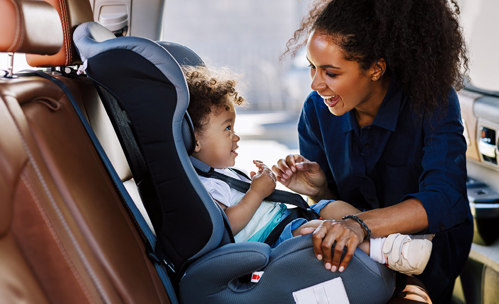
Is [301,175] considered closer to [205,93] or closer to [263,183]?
[263,183]

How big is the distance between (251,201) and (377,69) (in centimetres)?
57

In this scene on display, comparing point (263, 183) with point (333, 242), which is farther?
point (263, 183)

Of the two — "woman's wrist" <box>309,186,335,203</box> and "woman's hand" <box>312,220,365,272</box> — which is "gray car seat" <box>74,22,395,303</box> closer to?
"woman's hand" <box>312,220,365,272</box>

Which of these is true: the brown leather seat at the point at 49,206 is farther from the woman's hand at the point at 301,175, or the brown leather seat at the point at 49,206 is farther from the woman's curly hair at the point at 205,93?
the woman's hand at the point at 301,175

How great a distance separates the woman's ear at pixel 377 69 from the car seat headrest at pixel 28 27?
94 cm

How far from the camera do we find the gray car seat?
1302mm

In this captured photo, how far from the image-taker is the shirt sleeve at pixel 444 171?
5.23ft

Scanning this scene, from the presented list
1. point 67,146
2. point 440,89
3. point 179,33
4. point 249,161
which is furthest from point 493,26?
point 179,33

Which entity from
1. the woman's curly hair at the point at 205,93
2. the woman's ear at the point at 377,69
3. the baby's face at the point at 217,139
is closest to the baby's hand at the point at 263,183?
the baby's face at the point at 217,139

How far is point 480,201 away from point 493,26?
2.19ft

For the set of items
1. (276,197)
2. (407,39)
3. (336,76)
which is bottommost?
(276,197)

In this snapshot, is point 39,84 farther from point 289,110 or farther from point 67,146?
point 289,110

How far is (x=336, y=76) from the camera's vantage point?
5.64ft

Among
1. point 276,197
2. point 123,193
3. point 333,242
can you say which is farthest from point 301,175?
point 123,193
